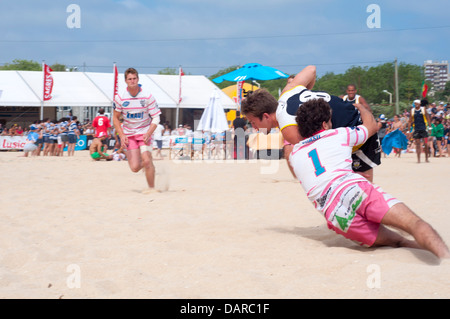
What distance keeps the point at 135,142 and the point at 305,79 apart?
12.7 feet

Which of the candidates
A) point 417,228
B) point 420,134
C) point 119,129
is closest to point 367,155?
point 417,228

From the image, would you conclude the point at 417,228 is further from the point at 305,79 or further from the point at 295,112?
the point at 305,79

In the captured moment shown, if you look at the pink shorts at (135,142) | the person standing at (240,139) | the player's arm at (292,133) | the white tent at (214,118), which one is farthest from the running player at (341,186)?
the white tent at (214,118)

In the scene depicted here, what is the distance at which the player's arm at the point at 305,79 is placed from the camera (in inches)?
169

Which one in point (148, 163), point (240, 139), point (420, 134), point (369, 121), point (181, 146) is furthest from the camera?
point (181, 146)

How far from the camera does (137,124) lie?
298 inches

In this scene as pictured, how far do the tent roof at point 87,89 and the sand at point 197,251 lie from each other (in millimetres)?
18698

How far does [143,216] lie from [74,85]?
22821 mm

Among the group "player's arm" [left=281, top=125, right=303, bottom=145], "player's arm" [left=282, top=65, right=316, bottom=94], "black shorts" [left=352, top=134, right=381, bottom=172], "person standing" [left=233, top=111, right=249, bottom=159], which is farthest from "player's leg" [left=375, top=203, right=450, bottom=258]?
"person standing" [left=233, top=111, right=249, bottom=159]

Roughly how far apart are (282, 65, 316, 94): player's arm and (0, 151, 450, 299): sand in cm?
122

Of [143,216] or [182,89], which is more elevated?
[182,89]
